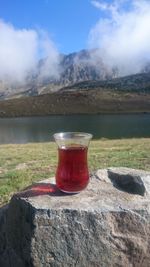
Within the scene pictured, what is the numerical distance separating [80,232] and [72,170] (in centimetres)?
80

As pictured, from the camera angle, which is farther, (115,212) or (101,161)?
(101,161)

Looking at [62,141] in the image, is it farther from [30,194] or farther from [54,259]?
[54,259]

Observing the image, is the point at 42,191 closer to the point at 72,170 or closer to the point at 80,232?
the point at 72,170

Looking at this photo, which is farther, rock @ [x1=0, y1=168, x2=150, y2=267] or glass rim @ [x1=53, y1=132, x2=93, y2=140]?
glass rim @ [x1=53, y1=132, x2=93, y2=140]

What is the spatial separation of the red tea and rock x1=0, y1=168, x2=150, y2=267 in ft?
0.60

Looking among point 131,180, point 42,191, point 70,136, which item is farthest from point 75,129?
point 42,191

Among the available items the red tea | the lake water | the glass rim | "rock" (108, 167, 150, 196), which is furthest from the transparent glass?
the lake water

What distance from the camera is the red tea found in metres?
5.55

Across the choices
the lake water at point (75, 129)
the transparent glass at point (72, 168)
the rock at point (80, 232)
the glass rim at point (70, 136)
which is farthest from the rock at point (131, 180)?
the lake water at point (75, 129)

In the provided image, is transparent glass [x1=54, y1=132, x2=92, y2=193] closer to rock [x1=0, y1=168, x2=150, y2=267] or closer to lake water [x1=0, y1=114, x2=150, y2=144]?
rock [x1=0, y1=168, x2=150, y2=267]

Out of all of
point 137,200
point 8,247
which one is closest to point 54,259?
point 8,247

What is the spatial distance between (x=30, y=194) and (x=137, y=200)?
4.94 feet

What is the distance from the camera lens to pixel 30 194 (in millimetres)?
5961

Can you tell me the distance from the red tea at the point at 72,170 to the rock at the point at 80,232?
0.60ft
